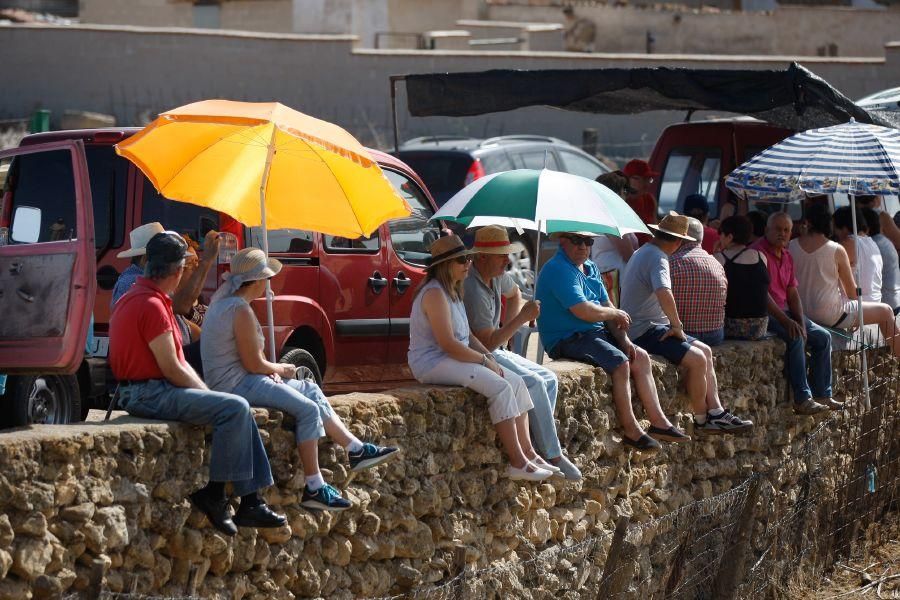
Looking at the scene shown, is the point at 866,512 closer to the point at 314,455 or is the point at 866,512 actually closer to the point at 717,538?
the point at 717,538

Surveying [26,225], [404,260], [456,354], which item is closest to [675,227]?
[404,260]

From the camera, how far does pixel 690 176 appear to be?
531 inches

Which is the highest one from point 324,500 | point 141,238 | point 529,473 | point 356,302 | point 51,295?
point 141,238

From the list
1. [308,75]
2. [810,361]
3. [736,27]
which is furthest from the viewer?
[736,27]

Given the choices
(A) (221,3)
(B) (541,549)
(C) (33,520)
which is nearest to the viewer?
(C) (33,520)

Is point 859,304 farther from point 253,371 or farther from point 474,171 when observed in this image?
point 253,371

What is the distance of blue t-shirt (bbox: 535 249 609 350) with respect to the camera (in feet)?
28.3

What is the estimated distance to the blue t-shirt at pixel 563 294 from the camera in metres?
8.62

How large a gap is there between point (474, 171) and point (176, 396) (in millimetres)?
9056

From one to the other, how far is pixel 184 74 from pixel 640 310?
56.9 ft

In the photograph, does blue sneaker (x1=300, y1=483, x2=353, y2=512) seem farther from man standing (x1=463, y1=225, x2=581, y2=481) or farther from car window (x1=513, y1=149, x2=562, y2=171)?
car window (x1=513, y1=149, x2=562, y2=171)

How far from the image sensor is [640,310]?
9406mm

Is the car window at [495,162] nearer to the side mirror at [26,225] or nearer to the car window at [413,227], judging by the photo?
the car window at [413,227]

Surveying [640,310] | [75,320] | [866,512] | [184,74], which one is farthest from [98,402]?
[184,74]
